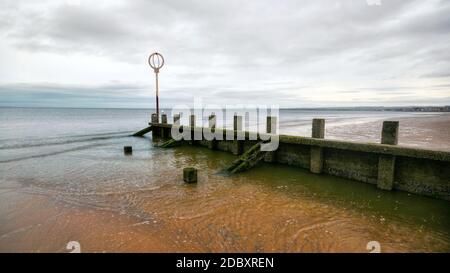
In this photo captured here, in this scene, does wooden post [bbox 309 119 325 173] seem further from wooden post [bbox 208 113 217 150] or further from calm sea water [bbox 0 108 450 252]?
wooden post [bbox 208 113 217 150]

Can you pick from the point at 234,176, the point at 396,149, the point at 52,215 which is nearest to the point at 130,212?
the point at 52,215

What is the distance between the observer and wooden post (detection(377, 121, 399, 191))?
6625 mm

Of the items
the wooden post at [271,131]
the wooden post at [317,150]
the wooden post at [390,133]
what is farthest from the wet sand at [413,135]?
the wooden post at [271,131]

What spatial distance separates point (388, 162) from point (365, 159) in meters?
0.73

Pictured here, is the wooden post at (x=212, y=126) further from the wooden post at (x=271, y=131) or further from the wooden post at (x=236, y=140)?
the wooden post at (x=271, y=131)

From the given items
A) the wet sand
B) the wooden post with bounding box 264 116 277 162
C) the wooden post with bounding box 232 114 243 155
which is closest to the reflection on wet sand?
the wooden post with bounding box 264 116 277 162

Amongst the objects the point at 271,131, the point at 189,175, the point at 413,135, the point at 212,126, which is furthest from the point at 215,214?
the point at 413,135

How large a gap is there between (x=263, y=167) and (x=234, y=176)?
152cm

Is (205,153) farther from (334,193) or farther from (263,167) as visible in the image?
(334,193)

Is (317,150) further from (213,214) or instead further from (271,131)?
(213,214)

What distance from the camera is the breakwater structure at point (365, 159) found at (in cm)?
612

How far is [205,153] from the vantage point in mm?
12641

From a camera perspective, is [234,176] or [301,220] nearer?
[301,220]

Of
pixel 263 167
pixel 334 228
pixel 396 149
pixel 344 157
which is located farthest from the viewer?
pixel 263 167
